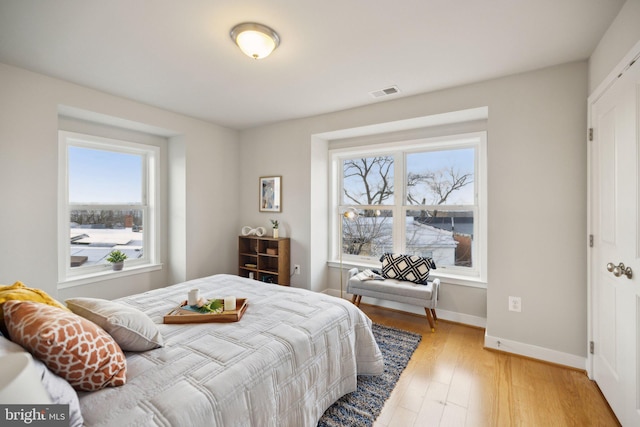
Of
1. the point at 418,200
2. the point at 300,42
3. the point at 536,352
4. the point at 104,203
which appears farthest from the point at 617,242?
the point at 104,203

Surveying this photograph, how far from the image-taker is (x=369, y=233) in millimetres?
4145

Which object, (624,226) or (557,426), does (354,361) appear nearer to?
(557,426)

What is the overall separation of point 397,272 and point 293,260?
→ 1.47m

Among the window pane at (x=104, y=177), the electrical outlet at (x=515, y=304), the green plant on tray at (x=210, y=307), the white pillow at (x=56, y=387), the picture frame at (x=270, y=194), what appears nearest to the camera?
the white pillow at (x=56, y=387)

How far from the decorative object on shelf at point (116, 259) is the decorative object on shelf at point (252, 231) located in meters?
1.56

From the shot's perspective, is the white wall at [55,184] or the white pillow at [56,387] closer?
the white pillow at [56,387]

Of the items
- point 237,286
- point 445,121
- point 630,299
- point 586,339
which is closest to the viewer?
point 630,299

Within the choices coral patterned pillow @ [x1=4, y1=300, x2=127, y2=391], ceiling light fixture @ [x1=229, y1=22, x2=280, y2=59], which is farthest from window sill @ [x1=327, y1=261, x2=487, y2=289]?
coral patterned pillow @ [x1=4, y1=300, x2=127, y2=391]

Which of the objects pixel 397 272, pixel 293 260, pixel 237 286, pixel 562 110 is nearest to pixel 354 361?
pixel 237 286

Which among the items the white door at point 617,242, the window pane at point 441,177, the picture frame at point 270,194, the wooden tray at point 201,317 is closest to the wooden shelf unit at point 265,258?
the picture frame at point 270,194

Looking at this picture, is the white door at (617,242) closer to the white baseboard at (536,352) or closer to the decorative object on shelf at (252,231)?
the white baseboard at (536,352)

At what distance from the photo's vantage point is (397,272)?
11.4ft

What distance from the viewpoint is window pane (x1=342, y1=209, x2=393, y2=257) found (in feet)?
13.1

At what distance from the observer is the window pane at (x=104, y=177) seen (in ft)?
10.9
